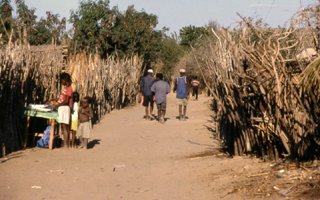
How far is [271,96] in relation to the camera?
6.34 metres

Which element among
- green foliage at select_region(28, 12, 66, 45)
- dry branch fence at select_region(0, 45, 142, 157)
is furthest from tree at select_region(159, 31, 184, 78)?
dry branch fence at select_region(0, 45, 142, 157)

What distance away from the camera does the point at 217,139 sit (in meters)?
10.6

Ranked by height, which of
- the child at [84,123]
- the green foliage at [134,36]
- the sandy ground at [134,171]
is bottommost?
the sandy ground at [134,171]

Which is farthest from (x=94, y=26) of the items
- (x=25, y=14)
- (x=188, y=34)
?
(x=188, y=34)

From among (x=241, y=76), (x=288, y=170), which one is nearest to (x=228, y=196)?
(x=288, y=170)

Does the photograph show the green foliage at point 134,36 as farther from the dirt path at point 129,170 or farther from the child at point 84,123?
the child at point 84,123

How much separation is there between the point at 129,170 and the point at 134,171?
143mm

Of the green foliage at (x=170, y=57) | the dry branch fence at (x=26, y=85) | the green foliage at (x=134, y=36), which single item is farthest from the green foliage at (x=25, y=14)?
the green foliage at (x=170, y=57)

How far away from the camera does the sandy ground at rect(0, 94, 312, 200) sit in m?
6.02

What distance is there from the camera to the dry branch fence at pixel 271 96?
237 inches

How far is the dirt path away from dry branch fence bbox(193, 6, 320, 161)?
43 cm

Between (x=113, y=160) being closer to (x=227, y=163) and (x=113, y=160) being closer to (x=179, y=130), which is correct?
(x=227, y=163)

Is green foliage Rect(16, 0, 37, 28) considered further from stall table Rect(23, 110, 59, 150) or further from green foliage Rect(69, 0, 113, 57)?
stall table Rect(23, 110, 59, 150)

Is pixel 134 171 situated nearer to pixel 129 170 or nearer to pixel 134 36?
pixel 129 170
